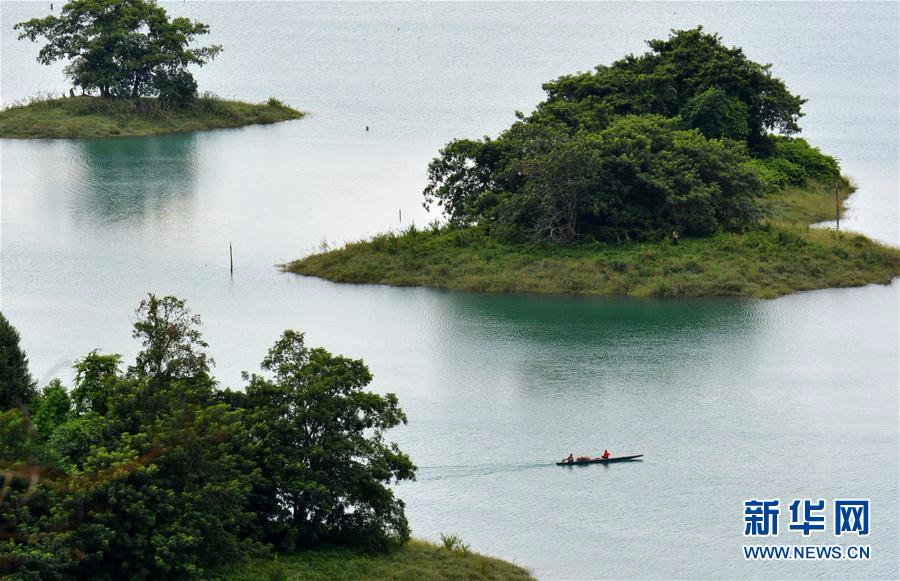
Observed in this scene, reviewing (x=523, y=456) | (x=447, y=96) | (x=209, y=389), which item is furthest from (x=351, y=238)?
(x=447, y=96)

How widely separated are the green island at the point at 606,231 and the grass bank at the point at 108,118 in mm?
20467

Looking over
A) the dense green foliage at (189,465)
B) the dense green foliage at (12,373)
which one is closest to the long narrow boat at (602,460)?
the dense green foliage at (189,465)

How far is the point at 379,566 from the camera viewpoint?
2141 centimetres

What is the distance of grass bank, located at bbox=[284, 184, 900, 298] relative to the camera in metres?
36.9

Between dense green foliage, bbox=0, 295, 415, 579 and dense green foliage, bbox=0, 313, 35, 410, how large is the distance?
25.8 inches

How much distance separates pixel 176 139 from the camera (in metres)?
58.5

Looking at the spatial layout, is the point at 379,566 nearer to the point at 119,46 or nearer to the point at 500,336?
the point at 500,336

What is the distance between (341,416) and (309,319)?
13319 mm

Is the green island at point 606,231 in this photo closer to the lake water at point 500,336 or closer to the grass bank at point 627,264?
the grass bank at point 627,264

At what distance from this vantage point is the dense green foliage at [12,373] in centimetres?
2444

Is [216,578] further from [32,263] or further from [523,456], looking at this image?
[32,263]

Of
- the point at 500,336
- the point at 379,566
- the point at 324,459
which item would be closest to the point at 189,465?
the point at 324,459

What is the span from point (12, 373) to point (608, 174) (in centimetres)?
1895

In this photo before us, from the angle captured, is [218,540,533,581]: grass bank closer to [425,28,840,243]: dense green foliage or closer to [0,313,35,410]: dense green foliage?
[0,313,35,410]: dense green foliage
